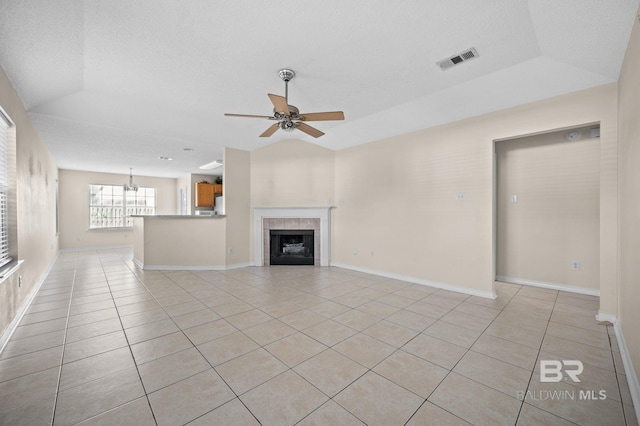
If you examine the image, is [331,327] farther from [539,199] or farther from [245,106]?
[539,199]

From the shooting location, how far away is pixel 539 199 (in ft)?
13.1

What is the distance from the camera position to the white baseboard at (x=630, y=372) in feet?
5.20

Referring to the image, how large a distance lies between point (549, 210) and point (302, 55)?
406 cm

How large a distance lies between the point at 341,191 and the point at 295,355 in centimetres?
382

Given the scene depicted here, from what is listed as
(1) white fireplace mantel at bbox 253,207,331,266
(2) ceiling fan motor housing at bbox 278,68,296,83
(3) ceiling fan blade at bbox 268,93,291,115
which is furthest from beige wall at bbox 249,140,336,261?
(3) ceiling fan blade at bbox 268,93,291,115

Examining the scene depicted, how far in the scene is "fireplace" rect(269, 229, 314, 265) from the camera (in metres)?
5.81

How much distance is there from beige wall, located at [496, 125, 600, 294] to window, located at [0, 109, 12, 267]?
6.28m

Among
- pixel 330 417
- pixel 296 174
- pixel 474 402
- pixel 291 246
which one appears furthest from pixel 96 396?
pixel 296 174

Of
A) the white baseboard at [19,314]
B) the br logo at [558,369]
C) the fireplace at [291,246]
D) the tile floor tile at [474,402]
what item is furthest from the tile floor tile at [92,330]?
the br logo at [558,369]

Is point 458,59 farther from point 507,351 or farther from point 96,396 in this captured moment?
point 96,396

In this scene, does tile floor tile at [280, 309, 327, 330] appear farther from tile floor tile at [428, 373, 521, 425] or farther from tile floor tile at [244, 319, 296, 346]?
tile floor tile at [428, 373, 521, 425]

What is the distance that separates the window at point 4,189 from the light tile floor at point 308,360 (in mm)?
775

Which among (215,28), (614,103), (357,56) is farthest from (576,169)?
(215,28)

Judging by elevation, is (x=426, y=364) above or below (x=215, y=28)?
below
